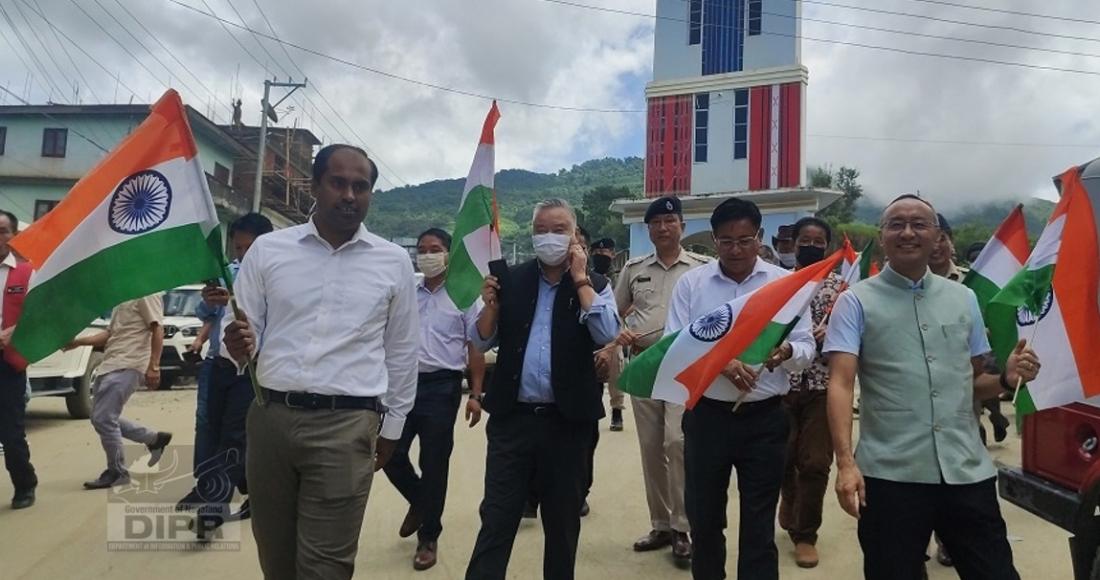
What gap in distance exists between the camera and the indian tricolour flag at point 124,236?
8.88 ft

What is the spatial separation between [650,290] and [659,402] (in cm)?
82

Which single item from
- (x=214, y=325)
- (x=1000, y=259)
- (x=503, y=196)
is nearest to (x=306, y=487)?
(x=214, y=325)

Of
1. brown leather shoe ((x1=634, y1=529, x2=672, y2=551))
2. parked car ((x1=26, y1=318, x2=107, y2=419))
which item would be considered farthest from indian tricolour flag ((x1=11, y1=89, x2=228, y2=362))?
parked car ((x1=26, y1=318, x2=107, y2=419))

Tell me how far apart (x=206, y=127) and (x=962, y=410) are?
29.9 m

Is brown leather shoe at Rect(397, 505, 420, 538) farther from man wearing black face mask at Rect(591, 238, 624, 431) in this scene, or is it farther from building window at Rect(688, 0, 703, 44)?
building window at Rect(688, 0, 703, 44)

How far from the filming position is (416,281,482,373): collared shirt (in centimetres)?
471

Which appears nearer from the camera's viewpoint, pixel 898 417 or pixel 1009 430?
pixel 898 417

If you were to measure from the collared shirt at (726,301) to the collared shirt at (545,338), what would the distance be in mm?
418

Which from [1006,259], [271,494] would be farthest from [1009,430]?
[271,494]

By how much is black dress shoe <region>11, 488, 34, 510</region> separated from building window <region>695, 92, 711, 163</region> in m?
19.7

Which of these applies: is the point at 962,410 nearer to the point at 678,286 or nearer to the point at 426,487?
the point at 678,286

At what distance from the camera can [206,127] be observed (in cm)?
2781

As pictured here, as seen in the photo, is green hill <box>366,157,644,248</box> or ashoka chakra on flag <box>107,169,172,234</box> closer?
ashoka chakra on flag <box>107,169,172,234</box>

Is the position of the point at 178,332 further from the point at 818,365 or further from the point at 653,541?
the point at 818,365
